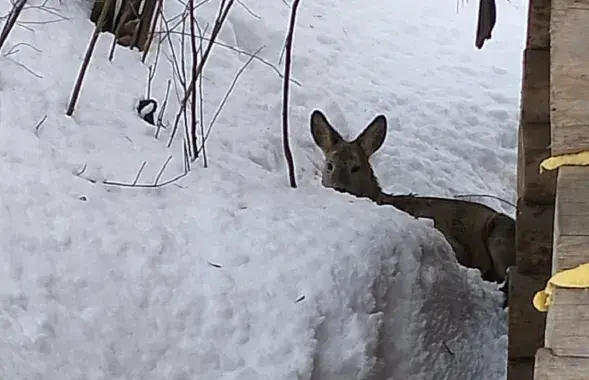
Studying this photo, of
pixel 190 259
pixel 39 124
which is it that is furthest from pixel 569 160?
pixel 39 124

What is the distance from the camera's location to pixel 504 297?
523cm

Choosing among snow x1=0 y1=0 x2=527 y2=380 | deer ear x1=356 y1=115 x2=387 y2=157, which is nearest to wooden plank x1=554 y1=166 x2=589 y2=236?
snow x1=0 y1=0 x2=527 y2=380

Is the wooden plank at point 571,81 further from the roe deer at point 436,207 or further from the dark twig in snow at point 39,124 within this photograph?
the roe deer at point 436,207

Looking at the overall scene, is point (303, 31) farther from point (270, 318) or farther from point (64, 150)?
point (270, 318)

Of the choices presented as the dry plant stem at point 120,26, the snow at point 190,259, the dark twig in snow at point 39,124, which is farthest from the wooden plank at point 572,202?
the dry plant stem at point 120,26

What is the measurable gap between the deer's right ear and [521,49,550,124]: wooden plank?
1.86 m

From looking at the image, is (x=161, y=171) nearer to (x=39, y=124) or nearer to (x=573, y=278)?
(x=39, y=124)

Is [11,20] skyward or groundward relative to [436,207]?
skyward

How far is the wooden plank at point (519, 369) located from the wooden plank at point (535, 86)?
2.94 ft

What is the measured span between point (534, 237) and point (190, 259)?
4.19ft

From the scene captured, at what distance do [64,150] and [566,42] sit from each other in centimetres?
254

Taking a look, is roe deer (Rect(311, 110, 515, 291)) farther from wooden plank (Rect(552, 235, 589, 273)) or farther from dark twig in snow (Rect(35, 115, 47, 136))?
wooden plank (Rect(552, 235, 589, 273))

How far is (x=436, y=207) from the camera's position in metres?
5.71

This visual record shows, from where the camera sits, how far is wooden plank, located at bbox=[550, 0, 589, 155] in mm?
2277
